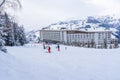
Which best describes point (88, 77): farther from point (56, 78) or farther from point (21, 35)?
point (21, 35)

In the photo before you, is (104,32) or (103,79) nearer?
(103,79)

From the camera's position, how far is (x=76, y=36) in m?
149

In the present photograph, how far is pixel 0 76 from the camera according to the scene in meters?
8.74

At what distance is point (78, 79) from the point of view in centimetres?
1214

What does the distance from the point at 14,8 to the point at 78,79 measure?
240 inches

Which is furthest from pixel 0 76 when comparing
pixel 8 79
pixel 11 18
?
pixel 11 18

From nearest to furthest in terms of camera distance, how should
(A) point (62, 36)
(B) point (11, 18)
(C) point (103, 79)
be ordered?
(C) point (103, 79), (B) point (11, 18), (A) point (62, 36)

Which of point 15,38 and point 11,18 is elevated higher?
point 11,18

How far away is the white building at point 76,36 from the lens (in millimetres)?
A: 148250

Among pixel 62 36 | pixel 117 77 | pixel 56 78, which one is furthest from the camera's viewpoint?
pixel 62 36

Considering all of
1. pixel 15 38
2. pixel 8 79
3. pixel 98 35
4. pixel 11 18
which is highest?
pixel 11 18

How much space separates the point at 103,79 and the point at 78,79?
1.71 metres

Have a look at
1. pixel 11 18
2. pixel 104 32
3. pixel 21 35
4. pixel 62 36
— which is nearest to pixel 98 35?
pixel 104 32

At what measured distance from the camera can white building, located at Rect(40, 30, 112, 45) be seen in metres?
148
